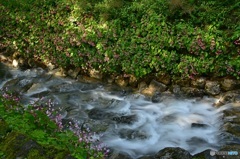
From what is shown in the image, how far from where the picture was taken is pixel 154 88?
28.7 feet

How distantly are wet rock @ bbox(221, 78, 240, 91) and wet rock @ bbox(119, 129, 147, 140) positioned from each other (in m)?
2.85

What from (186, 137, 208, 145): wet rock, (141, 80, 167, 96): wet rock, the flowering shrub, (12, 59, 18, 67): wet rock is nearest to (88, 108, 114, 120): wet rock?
(141, 80, 167, 96): wet rock

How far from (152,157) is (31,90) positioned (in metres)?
5.65

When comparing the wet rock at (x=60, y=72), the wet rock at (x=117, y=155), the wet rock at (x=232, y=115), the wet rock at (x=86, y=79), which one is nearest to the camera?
the wet rock at (x=117, y=155)

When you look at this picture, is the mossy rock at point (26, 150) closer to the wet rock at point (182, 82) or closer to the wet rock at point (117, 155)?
the wet rock at point (117, 155)

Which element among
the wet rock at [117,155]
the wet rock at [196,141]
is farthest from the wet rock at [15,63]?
the wet rock at [196,141]

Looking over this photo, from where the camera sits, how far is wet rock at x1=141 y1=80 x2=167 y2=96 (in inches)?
341

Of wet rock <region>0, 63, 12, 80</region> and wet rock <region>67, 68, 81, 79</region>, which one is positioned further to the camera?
wet rock <region>0, 63, 12, 80</region>

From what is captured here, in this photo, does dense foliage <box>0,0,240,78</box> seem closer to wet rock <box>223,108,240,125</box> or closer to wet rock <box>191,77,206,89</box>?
wet rock <box>191,77,206,89</box>

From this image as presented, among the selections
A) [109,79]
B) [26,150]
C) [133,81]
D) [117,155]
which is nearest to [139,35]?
[133,81]

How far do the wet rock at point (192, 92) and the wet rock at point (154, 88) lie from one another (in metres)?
0.61

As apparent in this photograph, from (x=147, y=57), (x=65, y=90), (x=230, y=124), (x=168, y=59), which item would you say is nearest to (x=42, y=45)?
(x=65, y=90)

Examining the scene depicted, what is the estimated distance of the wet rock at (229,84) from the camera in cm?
777

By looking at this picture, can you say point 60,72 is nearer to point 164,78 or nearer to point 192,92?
point 164,78
